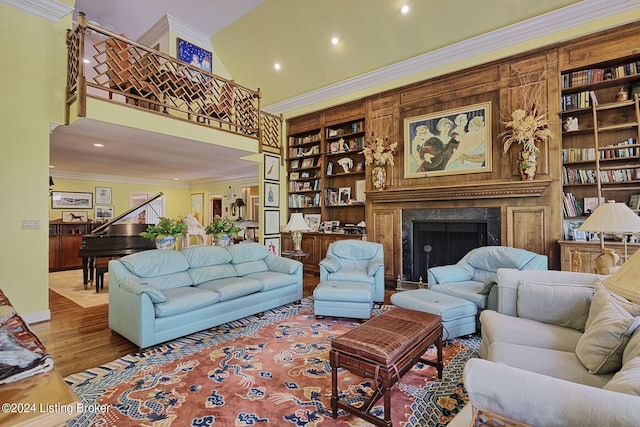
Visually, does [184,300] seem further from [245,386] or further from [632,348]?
[632,348]

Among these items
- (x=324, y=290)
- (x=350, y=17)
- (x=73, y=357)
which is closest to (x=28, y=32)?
(x=73, y=357)

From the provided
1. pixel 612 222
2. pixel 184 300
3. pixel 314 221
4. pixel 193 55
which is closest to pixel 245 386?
pixel 184 300

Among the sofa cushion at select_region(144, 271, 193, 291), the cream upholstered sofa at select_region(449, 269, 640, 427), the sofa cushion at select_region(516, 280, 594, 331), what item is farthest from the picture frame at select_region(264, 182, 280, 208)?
the sofa cushion at select_region(516, 280, 594, 331)

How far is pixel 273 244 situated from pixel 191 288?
319cm

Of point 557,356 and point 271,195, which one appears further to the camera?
point 271,195

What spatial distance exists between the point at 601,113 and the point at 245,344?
5.14m

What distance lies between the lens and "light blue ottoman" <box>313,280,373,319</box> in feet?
11.6

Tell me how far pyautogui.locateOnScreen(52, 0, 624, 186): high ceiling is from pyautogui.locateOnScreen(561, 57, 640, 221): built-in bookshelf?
3.35 ft

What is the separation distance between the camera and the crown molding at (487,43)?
11.7 feet

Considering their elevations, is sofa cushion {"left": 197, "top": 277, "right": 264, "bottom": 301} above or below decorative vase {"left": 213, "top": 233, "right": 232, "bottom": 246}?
below

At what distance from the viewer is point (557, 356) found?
1720mm

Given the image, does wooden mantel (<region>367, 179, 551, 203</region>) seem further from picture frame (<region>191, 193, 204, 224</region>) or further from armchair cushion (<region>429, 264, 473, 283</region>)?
picture frame (<region>191, 193, 204, 224</region>)

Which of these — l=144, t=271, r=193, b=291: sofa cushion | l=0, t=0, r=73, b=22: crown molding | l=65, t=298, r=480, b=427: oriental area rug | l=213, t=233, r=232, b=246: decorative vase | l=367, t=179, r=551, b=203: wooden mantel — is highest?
l=0, t=0, r=73, b=22: crown molding

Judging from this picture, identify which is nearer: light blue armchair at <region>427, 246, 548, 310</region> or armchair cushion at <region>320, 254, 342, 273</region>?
light blue armchair at <region>427, 246, 548, 310</region>
